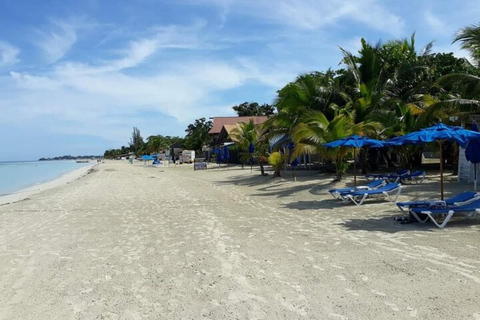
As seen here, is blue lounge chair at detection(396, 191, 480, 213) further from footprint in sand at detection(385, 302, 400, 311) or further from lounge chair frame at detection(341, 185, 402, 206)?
footprint in sand at detection(385, 302, 400, 311)

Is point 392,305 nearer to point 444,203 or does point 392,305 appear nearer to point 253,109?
point 444,203

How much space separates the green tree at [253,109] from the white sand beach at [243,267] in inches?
2270

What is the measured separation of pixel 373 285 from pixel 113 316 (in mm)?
2602

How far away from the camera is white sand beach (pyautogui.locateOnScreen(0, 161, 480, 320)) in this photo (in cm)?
383

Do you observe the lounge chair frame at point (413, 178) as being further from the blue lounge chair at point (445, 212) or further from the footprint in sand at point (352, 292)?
the footprint in sand at point (352, 292)

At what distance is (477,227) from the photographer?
22.4 feet

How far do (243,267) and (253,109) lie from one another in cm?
6274

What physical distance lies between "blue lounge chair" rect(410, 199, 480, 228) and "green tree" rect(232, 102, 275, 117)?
5931cm

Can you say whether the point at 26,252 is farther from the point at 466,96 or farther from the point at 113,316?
the point at 466,96

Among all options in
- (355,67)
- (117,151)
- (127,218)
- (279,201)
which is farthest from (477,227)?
(117,151)

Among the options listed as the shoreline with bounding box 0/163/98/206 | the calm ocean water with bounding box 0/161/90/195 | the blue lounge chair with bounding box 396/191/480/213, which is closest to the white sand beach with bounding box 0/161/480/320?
the blue lounge chair with bounding box 396/191/480/213

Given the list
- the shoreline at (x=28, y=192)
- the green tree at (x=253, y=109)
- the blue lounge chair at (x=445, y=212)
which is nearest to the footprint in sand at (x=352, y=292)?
the blue lounge chair at (x=445, y=212)

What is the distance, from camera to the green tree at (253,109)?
66.6 m

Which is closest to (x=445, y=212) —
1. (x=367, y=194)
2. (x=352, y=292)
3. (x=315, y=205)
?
(x=367, y=194)
